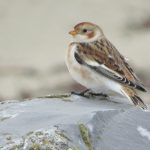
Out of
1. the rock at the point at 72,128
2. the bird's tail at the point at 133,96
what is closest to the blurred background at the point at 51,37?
the bird's tail at the point at 133,96

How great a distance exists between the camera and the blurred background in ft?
43.0

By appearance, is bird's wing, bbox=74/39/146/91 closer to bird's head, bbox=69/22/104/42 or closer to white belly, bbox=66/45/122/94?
white belly, bbox=66/45/122/94

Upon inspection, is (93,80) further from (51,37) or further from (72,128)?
(51,37)

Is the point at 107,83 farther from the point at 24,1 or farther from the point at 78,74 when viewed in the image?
the point at 24,1

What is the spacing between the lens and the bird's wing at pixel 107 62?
7.70m

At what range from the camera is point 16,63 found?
45.7 ft

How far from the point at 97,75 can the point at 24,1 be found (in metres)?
8.42

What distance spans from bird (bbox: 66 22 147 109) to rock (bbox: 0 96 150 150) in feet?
3.51

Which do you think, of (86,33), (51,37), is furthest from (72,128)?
(51,37)

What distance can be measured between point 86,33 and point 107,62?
25.7 inches

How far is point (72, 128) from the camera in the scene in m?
5.83

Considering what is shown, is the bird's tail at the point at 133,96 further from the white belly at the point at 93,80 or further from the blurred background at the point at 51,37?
the blurred background at the point at 51,37

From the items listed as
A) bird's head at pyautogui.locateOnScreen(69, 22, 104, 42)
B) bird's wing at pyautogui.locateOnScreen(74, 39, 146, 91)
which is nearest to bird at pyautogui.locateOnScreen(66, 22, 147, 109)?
bird's wing at pyautogui.locateOnScreen(74, 39, 146, 91)

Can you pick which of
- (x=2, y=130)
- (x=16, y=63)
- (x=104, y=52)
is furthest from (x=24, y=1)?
(x=2, y=130)
